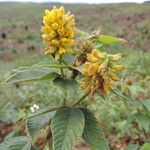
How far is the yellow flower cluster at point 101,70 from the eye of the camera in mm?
1219

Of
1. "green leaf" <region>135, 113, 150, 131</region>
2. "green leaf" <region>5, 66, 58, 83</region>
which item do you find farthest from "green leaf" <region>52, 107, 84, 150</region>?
"green leaf" <region>135, 113, 150, 131</region>

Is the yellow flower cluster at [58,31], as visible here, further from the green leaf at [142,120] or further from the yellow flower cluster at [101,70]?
the green leaf at [142,120]

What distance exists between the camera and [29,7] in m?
35.8

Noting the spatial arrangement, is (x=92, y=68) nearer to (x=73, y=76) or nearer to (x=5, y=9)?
(x=73, y=76)

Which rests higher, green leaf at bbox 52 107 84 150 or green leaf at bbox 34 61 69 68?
green leaf at bbox 34 61 69 68

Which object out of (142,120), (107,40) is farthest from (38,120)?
(142,120)

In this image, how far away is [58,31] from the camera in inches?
50.6

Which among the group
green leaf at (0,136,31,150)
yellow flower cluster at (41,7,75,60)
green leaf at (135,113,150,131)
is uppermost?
yellow flower cluster at (41,7,75,60)

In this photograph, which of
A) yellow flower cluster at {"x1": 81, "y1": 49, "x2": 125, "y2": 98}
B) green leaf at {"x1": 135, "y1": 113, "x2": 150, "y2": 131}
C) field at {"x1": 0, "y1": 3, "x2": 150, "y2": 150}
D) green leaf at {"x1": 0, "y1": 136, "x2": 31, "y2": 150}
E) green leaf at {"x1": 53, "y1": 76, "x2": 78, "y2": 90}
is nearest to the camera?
yellow flower cluster at {"x1": 81, "y1": 49, "x2": 125, "y2": 98}

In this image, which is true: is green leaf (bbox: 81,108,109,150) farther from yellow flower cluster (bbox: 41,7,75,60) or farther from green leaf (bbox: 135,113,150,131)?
green leaf (bbox: 135,113,150,131)

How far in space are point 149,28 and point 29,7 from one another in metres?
16.8

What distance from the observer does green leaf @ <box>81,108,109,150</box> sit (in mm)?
1354

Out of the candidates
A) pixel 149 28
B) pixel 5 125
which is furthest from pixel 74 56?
pixel 149 28

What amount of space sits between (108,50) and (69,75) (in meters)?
0.15
